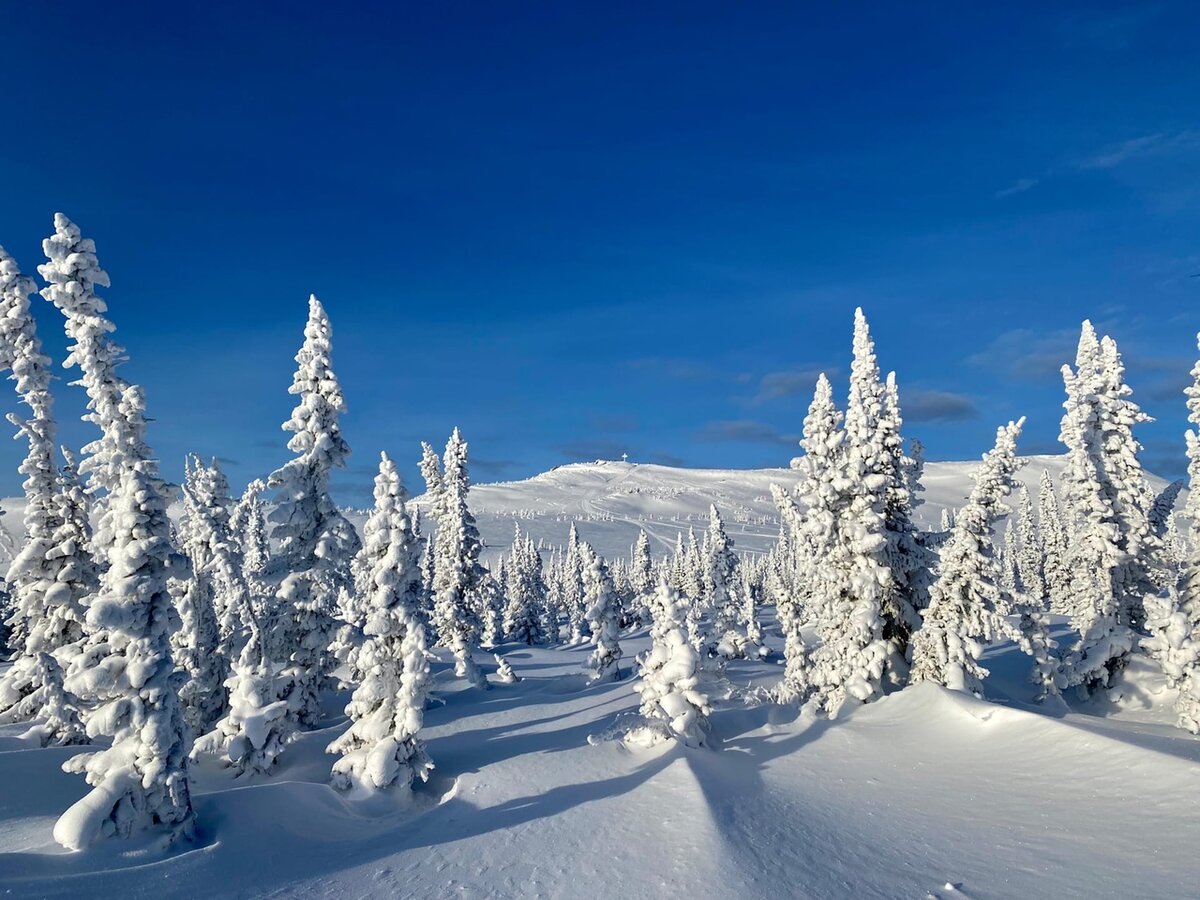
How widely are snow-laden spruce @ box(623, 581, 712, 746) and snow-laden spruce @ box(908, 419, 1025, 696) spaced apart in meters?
9.44

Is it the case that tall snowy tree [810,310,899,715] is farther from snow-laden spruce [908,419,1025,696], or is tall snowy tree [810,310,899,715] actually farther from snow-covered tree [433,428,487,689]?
snow-covered tree [433,428,487,689]

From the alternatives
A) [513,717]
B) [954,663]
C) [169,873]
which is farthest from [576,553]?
[169,873]

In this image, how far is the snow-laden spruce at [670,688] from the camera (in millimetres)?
23438

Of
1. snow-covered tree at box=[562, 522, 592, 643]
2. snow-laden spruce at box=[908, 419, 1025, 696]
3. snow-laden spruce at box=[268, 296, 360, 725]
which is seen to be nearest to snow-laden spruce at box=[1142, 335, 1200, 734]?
snow-laden spruce at box=[908, 419, 1025, 696]

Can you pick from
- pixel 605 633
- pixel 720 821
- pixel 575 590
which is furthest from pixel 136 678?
pixel 575 590

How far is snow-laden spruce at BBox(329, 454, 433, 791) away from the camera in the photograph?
21.8m

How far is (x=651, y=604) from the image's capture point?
26.5m

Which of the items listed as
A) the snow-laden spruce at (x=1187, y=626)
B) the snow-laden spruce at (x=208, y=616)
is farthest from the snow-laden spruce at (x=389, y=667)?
the snow-laden spruce at (x=1187, y=626)

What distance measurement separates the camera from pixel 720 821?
1638 cm

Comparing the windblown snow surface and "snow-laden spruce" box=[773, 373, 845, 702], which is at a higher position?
"snow-laden spruce" box=[773, 373, 845, 702]

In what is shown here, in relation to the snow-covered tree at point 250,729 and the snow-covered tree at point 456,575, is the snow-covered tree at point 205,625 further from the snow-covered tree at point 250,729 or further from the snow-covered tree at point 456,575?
the snow-covered tree at point 456,575

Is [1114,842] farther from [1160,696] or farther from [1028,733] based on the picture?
[1160,696]

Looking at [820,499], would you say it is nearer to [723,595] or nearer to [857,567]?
[857,567]

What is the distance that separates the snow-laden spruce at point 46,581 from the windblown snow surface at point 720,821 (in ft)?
4.31
